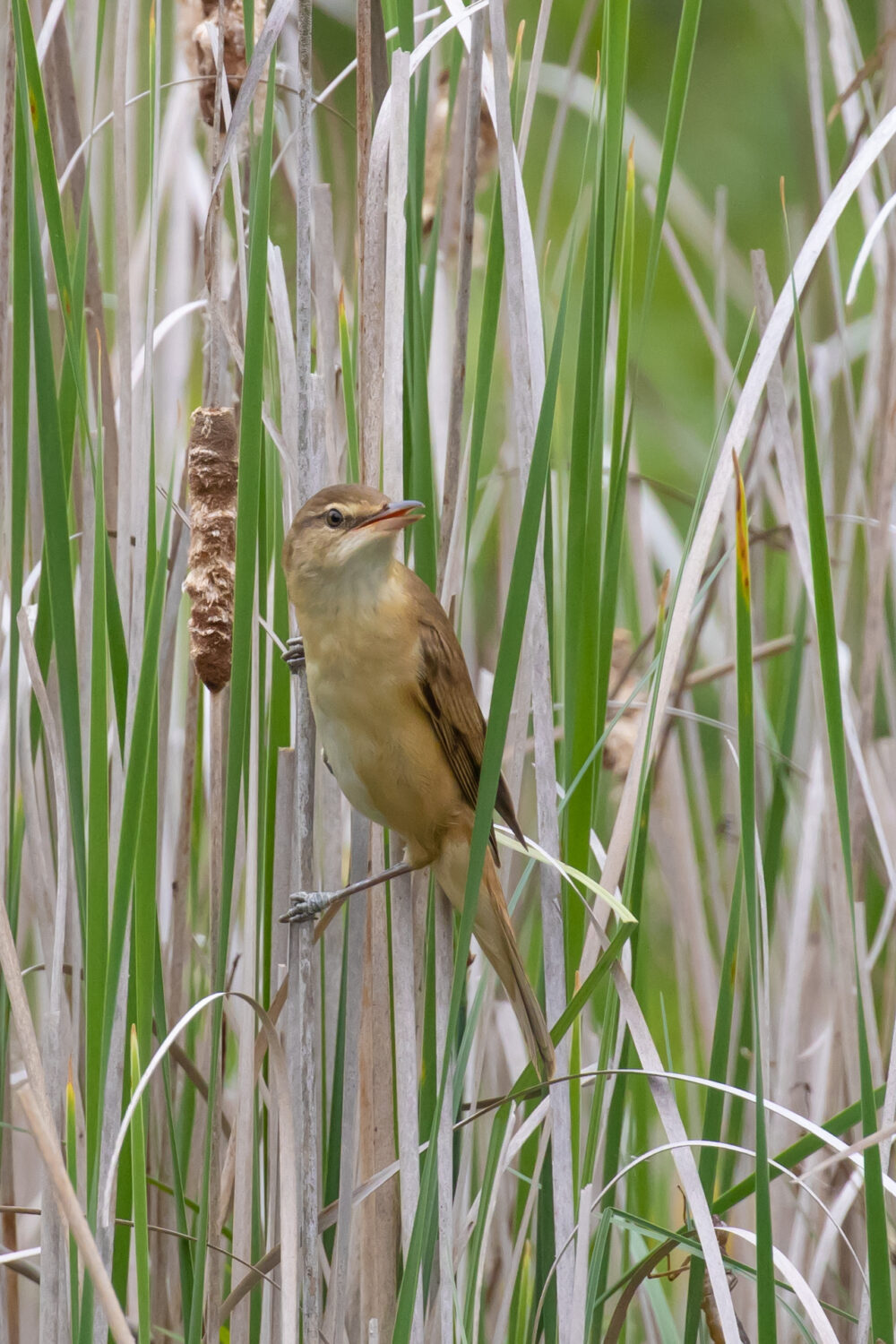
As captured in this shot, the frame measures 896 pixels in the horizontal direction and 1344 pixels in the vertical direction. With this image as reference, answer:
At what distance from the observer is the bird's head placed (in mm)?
1490

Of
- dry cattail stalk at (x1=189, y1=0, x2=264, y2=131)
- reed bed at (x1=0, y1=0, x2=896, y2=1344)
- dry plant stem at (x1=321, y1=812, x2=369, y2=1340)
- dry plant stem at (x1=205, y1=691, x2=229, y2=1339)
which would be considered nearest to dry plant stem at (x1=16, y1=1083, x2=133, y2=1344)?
reed bed at (x1=0, y1=0, x2=896, y2=1344)

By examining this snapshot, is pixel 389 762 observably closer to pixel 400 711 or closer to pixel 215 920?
pixel 400 711

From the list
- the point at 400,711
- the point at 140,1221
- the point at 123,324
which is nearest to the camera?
the point at 140,1221

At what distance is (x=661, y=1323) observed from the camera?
5.39ft

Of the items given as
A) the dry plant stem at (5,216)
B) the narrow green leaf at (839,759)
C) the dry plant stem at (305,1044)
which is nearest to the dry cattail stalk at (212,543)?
the dry plant stem at (305,1044)

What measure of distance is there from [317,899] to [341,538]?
44 cm

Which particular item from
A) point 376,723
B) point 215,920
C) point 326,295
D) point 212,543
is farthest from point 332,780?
point 326,295

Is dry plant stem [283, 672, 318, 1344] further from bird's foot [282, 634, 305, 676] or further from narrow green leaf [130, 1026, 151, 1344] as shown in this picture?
bird's foot [282, 634, 305, 676]

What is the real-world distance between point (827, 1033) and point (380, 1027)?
0.89 metres

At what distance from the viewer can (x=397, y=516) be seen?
1.46 meters

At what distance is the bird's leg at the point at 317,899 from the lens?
143 cm

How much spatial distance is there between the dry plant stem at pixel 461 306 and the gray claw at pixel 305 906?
1.36 feet

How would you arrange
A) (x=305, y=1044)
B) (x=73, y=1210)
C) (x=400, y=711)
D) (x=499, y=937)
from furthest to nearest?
(x=400, y=711) < (x=499, y=937) < (x=305, y=1044) < (x=73, y=1210)

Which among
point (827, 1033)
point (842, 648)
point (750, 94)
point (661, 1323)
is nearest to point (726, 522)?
point (842, 648)
